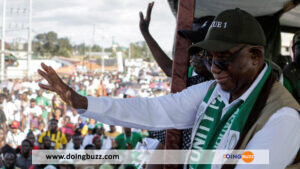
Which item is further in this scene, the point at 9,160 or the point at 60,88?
the point at 9,160

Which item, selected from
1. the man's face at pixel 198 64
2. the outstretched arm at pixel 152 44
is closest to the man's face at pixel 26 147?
the outstretched arm at pixel 152 44

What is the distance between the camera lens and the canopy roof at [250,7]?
3115 mm

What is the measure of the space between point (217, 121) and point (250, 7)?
2284mm

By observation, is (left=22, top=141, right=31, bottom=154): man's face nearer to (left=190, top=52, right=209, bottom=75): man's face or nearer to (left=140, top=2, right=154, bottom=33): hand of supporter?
(left=140, top=2, right=154, bottom=33): hand of supporter

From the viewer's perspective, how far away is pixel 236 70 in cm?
134

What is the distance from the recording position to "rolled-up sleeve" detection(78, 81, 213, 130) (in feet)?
5.13

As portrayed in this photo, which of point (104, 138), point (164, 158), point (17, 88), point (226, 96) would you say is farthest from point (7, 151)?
point (17, 88)

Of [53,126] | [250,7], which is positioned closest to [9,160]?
[53,126]

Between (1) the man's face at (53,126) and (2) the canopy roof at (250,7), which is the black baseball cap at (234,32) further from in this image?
(1) the man's face at (53,126)

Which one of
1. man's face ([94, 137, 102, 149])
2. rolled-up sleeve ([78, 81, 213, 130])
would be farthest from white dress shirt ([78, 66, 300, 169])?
man's face ([94, 137, 102, 149])

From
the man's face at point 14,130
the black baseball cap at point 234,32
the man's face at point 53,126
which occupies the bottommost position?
the man's face at point 14,130

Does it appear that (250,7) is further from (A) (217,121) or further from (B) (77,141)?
(B) (77,141)

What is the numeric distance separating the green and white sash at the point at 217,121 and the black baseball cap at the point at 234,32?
170 mm

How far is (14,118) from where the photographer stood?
11078 millimetres
